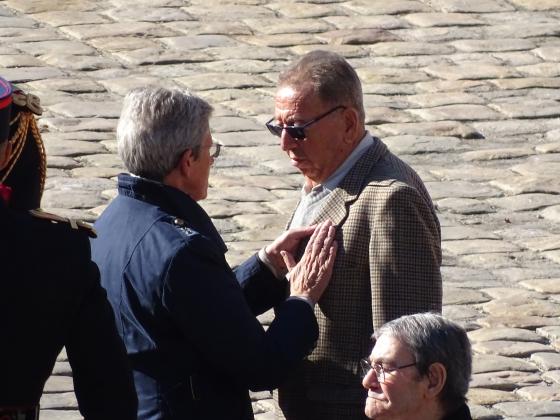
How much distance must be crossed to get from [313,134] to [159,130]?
0.52 m

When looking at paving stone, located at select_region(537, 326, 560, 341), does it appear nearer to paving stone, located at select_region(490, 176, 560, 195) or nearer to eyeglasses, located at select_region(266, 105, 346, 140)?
paving stone, located at select_region(490, 176, 560, 195)

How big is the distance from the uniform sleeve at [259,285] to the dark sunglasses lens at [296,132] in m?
0.40

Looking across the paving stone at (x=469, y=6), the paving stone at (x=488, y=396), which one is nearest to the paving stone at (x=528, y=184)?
the paving stone at (x=488, y=396)

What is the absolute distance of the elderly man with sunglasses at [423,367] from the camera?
13.0 ft

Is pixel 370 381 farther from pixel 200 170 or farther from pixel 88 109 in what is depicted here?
pixel 88 109

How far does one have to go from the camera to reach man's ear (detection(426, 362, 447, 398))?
3.96 meters

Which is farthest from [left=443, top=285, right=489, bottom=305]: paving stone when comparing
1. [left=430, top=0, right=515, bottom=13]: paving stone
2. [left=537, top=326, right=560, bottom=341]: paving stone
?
[left=430, top=0, right=515, bottom=13]: paving stone

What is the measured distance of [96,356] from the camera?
11.6 ft

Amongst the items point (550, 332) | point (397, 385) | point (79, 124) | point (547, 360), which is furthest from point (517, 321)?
point (79, 124)

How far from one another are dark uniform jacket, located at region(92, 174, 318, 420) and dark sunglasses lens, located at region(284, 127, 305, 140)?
41cm

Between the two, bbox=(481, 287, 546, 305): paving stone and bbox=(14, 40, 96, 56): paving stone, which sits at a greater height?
bbox=(14, 40, 96, 56): paving stone

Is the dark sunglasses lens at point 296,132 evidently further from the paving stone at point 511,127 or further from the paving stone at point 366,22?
the paving stone at point 366,22

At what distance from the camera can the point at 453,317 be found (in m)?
6.71

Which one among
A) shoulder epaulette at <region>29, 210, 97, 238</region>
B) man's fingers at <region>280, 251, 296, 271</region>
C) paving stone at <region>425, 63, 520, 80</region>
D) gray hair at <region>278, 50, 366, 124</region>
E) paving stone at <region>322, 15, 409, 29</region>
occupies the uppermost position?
gray hair at <region>278, 50, 366, 124</region>
